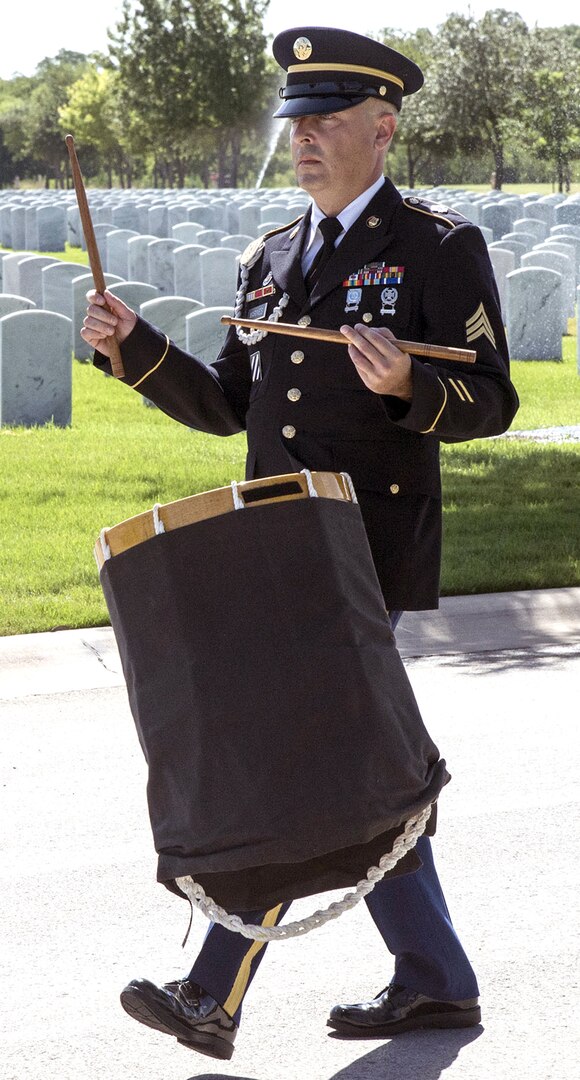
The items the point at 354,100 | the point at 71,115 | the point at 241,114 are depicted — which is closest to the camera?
the point at 354,100

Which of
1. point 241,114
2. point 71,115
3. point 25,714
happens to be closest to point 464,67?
point 241,114

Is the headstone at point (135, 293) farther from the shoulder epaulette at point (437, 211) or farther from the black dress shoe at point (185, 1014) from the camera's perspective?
the black dress shoe at point (185, 1014)

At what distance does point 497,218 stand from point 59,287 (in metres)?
14.0

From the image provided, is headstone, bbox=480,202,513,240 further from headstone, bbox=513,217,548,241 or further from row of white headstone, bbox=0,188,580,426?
Answer: headstone, bbox=513,217,548,241

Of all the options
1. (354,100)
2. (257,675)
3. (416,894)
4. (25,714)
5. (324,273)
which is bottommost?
(25,714)

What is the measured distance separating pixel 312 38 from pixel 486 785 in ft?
8.03

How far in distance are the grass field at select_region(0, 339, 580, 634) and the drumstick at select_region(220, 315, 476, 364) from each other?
3.63m

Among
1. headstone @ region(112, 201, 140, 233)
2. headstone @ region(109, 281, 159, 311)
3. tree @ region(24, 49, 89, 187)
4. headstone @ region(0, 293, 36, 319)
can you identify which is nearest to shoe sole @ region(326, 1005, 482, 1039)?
headstone @ region(0, 293, 36, 319)

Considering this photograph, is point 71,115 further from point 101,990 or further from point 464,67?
point 101,990

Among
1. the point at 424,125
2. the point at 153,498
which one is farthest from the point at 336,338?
the point at 424,125

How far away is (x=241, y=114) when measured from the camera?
75.2 m

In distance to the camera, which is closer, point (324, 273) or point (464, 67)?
point (324, 273)

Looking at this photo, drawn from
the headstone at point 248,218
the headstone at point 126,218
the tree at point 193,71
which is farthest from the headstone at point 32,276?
the tree at point 193,71

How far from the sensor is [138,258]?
21969 millimetres
